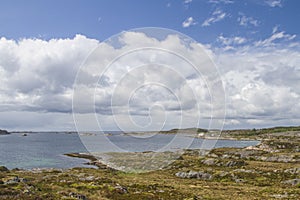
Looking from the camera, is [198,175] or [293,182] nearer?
[293,182]

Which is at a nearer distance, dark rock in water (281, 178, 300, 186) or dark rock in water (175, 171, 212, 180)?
dark rock in water (281, 178, 300, 186)

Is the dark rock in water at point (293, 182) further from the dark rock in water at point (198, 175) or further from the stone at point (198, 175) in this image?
the dark rock in water at point (198, 175)

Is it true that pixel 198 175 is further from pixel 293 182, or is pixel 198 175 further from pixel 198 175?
pixel 293 182

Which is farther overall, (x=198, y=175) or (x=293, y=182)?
(x=198, y=175)

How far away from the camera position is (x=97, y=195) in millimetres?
45062

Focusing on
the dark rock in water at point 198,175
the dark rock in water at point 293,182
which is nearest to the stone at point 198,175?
the dark rock in water at point 198,175

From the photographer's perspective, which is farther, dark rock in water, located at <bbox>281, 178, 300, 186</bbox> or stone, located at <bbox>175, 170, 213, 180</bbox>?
stone, located at <bbox>175, 170, 213, 180</bbox>

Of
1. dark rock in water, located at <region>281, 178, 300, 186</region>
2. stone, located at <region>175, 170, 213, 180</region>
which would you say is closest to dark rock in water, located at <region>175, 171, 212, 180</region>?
stone, located at <region>175, 170, 213, 180</region>

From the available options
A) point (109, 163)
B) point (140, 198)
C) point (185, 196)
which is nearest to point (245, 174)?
point (185, 196)

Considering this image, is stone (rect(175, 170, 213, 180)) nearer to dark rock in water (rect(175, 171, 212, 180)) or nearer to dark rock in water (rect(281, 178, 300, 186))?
A: dark rock in water (rect(175, 171, 212, 180))

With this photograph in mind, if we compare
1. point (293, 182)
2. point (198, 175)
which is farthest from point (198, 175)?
point (293, 182)

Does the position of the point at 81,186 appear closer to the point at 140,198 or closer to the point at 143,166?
the point at 140,198

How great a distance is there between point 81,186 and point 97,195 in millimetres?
7681

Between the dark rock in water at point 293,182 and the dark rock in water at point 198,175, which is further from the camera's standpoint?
the dark rock in water at point 198,175
